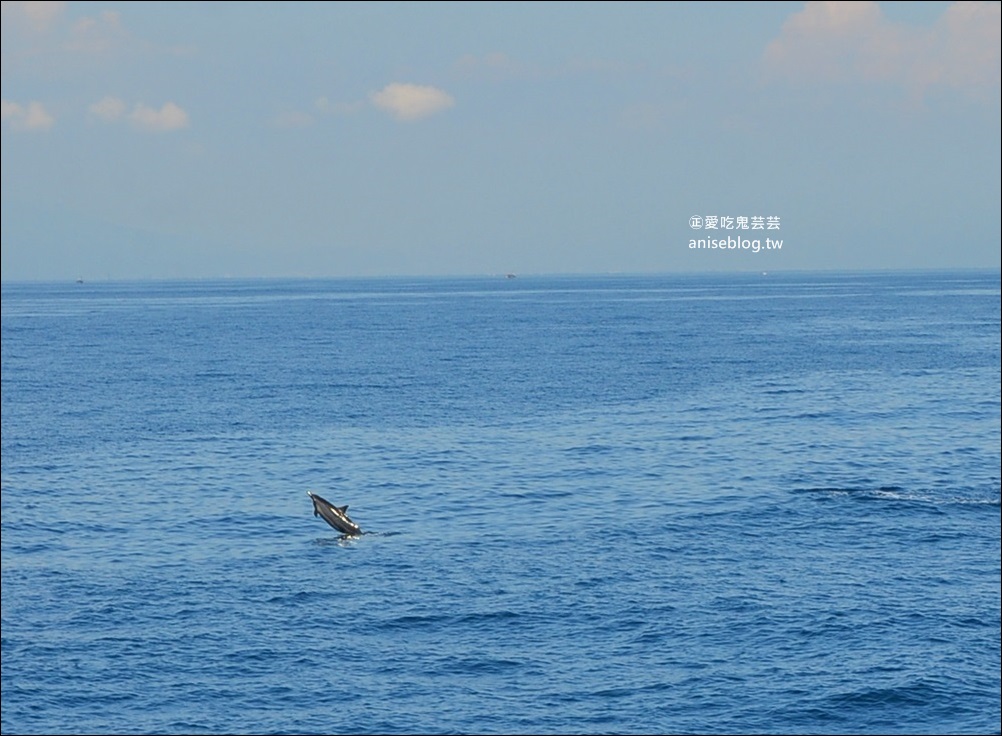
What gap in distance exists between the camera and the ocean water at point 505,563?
139 ft

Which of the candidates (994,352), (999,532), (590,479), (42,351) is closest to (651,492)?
(590,479)

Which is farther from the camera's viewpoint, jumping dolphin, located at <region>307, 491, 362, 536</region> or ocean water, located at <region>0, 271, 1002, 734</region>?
jumping dolphin, located at <region>307, 491, 362, 536</region>

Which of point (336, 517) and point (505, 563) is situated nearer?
point (505, 563)

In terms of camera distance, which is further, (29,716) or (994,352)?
(994,352)

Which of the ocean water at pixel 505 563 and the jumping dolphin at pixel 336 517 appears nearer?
the ocean water at pixel 505 563

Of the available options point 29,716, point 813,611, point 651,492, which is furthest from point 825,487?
point 29,716

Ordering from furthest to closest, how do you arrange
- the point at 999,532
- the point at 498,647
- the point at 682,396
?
the point at 682,396 → the point at 999,532 → the point at 498,647

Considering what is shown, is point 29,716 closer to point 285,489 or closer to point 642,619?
point 642,619

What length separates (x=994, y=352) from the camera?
154 metres

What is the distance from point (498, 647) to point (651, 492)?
28068mm

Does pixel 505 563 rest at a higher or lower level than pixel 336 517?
lower

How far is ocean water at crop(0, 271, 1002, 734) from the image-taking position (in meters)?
42.3

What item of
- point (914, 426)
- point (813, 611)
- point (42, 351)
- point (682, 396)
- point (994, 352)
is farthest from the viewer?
point (42, 351)

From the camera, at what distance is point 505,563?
5812cm
